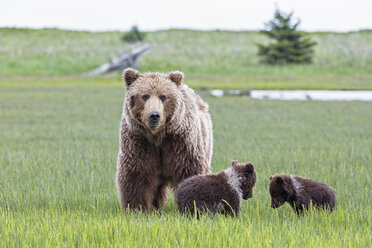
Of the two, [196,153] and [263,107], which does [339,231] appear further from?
[263,107]

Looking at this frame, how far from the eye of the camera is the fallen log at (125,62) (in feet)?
125

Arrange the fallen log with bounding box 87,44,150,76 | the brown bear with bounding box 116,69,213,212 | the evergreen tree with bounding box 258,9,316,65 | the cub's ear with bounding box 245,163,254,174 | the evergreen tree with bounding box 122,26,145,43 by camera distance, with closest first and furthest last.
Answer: the cub's ear with bounding box 245,163,254,174
the brown bear with bounding box 116,69,213,212
the fallen log with bounding box 87,44,150,76
the evergreen tree with bounding box 258,9,316,65
the evergreen tree with bounding box 122,26,145,43

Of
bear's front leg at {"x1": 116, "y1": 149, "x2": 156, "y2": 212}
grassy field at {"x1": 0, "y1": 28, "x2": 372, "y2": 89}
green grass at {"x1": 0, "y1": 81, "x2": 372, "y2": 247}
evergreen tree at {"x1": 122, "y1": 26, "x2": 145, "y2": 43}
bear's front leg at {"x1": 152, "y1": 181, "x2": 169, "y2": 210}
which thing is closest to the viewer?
green grass at {"x1": 0, "y1": 81, "x2": 372, "y2": 247}

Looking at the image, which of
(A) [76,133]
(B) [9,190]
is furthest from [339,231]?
(A) [76,133]

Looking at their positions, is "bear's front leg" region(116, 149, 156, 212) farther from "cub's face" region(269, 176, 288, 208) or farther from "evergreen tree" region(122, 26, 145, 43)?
"evergreen tree" region(122, 26, 145, 43)

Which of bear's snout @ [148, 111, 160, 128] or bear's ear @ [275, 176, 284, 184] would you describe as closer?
bear's snout @ [148, 111, 160, 128]

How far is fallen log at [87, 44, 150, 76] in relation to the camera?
37969 mm

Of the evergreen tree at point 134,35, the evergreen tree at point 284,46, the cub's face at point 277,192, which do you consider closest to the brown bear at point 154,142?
the cub's face at point 277,192

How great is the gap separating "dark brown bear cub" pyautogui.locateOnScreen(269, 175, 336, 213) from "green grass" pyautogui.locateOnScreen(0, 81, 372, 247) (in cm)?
12

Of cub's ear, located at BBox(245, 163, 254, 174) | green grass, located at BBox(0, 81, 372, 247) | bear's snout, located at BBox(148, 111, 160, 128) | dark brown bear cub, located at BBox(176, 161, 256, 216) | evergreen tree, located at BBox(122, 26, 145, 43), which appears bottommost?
green grass, located at BBox(0, 81, 372, 247)

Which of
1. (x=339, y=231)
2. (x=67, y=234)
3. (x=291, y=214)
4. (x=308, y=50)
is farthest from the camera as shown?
(x=308, y=50)

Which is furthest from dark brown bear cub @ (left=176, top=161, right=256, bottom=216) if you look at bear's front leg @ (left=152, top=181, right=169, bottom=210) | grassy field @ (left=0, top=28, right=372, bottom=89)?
grassy field @ (left=0, top=28, right=372, bottom=89)

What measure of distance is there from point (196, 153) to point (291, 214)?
1114 mm

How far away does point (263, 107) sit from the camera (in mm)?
19703
